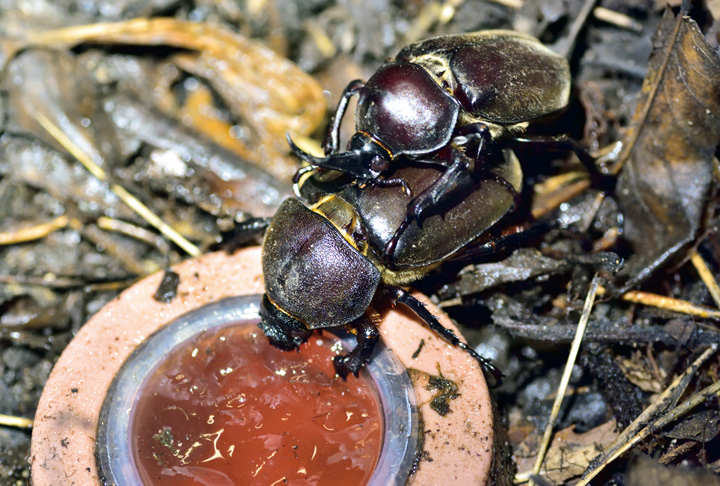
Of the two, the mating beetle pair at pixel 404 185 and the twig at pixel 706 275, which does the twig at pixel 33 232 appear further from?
the twig at pixel 706 275

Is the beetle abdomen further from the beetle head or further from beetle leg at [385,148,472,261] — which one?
the beetle head

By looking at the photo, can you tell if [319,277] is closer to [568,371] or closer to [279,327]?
[279,327]

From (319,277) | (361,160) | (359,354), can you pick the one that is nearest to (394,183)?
(361,160)

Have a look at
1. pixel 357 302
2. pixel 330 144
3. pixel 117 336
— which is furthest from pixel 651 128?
pixel 117 336

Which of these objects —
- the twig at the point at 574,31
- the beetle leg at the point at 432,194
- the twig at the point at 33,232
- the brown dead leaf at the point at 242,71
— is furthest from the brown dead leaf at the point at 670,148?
the twig at the point at 33,232

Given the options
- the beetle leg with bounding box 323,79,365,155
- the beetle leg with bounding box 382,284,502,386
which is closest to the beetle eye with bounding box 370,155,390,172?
the beetle leg with bounding box 323,79,365,155
